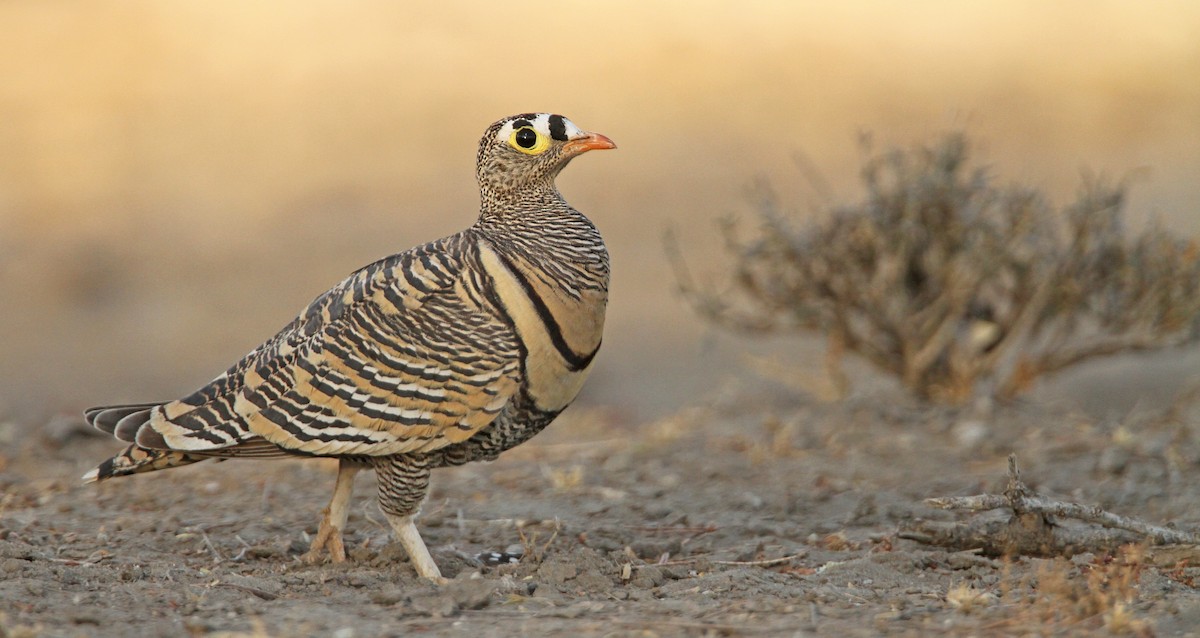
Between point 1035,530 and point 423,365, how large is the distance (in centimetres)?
230

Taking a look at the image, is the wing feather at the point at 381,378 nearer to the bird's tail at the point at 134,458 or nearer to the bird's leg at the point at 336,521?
the bird's tail at the point at 134,458

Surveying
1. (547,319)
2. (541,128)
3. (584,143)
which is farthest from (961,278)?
(547,319)

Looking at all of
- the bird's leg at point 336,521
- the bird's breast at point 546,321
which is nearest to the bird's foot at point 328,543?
the bird's leg at point 336,521

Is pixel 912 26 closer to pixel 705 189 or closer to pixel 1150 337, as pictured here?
pixel 705 189

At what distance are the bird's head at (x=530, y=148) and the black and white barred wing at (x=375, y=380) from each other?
1.34 ft

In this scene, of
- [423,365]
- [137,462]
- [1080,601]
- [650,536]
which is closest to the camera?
[1080,601]

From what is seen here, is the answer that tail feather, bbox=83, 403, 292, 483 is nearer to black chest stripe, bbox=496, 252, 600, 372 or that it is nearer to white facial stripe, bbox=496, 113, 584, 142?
black chest stripe, bbox=496, 252, 600, 372

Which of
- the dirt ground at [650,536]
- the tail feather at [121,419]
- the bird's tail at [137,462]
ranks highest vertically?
the tail feather at [121,419]

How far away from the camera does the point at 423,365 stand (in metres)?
4.93

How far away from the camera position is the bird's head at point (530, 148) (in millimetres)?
5344

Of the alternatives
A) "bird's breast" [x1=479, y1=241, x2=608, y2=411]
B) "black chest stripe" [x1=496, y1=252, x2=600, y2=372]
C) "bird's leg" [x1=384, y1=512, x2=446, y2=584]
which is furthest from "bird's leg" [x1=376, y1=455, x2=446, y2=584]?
"black chest stripe" [x1=496, y1=252, x2=600, y2=372]

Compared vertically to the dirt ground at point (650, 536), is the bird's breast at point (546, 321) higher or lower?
higher

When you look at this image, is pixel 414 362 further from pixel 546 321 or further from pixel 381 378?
pixel 546 321

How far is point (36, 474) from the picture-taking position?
7484 millimetres
